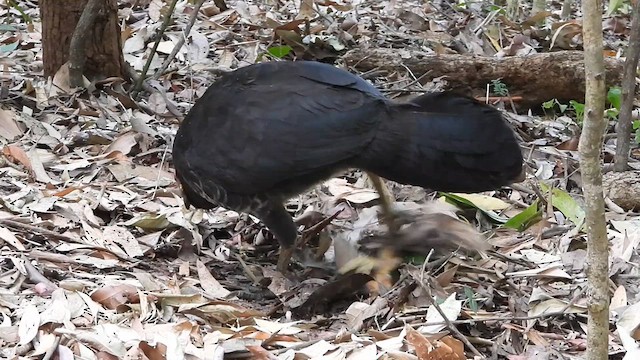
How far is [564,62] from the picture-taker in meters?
4.71

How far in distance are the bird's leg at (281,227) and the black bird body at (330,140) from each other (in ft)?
0.14

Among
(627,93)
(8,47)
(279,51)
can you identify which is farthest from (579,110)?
(8,47)

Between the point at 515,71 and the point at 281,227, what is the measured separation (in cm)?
200

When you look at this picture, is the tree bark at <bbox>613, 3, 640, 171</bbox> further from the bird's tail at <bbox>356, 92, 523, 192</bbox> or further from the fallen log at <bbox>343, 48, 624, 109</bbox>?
the bird's tail at <bbox>356, 92, 523, 192</bbox>

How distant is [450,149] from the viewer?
2.95m

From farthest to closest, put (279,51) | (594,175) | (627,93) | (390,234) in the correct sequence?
(279,51)
(627,93)
(390,234)
(594,175)

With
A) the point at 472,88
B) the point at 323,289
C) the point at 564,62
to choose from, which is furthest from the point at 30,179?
the point at 564,62

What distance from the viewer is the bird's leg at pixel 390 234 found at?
322 cm

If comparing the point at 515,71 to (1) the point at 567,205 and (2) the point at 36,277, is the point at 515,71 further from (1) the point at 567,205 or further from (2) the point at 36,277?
(2) the point at 36,277

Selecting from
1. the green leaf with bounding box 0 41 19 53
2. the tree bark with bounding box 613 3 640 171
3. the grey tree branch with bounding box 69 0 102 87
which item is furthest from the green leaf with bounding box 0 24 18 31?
the tree bark with bounding box 613 3 640 171

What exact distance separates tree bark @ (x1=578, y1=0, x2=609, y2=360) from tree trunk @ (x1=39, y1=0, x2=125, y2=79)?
3.16 metres

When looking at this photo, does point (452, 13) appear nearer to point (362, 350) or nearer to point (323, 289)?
point (323, 289)

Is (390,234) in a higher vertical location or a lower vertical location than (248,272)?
higher

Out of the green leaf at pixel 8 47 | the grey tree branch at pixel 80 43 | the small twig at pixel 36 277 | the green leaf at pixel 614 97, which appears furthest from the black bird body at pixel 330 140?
the green leaf at pixel 8 47
